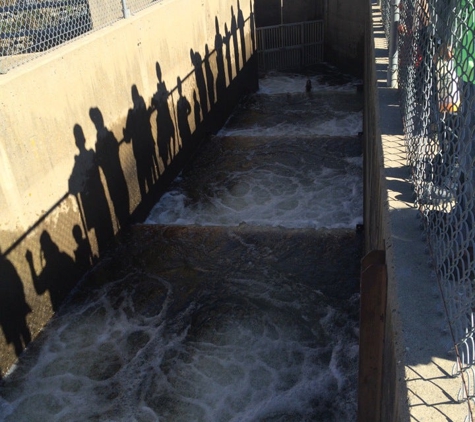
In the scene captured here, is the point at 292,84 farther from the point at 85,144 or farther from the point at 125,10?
the point at 85,144

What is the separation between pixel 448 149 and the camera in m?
2.54

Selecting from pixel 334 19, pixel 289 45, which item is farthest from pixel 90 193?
pixel 334 19

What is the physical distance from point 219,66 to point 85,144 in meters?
6.07

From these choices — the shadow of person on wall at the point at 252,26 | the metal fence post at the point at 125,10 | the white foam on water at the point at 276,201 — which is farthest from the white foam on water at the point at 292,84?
the metal fence post at the point at 125,10

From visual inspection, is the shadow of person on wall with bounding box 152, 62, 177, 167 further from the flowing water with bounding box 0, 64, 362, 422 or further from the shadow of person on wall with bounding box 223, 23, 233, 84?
the shadow of person on wall with bounding box 223, 23, 233, 84

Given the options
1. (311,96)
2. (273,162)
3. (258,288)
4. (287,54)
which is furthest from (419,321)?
(287,54)

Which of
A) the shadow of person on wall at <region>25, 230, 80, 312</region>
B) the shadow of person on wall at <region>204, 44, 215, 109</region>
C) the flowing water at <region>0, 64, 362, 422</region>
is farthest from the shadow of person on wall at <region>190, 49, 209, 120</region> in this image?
the shadow of person on wall at <region>25, 230, 80, 312</region>

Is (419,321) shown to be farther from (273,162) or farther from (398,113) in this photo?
(273,162)

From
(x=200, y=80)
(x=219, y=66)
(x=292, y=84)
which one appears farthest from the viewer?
(x=292, y=84)

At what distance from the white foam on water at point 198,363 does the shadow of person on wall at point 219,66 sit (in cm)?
689

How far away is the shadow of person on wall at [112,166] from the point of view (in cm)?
745

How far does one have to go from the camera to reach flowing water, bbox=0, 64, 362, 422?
17.2 feet

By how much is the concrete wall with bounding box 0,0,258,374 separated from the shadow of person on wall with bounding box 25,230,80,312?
0.01 m

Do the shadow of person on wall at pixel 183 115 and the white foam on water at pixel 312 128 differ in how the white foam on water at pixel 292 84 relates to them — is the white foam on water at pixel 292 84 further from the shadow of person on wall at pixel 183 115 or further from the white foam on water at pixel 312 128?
the shadow of person on wall at pixel 183 115
